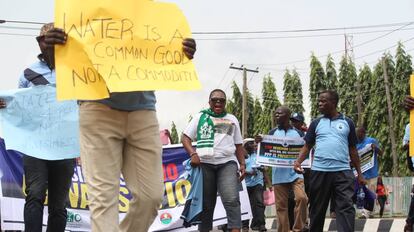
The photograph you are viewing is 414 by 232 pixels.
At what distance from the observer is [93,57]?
498 cm

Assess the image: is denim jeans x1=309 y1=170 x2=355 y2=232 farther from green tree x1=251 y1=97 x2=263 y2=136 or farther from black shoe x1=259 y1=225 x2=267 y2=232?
green tree x1=251 y1=97 x2=263 y2=136

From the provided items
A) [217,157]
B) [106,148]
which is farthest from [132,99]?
[217,157]

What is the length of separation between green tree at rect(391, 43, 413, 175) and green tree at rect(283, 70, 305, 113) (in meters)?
12.5

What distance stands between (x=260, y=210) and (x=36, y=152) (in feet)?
29.1

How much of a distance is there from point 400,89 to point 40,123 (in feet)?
136

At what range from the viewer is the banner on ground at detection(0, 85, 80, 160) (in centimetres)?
702

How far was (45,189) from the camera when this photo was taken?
22.7 ft

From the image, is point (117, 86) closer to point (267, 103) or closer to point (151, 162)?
point (151, 162)

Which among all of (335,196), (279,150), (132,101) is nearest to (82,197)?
(279,150)

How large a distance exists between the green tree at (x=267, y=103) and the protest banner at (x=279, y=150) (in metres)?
49.5

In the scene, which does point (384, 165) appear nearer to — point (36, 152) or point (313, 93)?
point (313, 93)

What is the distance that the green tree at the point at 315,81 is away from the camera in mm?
55031

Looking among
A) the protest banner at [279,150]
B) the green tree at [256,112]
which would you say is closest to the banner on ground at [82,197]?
the protest banner at [279,150]

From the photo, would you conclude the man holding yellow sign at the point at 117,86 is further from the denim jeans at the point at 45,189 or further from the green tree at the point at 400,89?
the green tree at the point at 400,89
